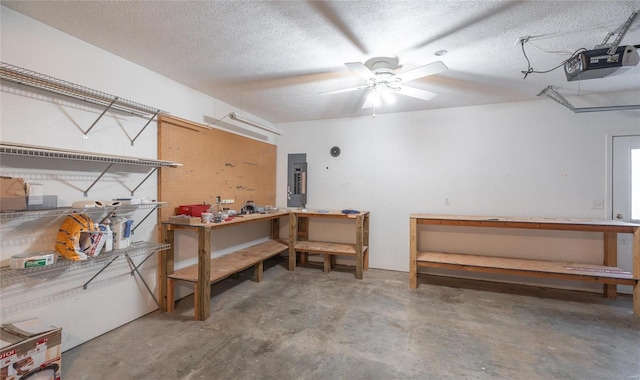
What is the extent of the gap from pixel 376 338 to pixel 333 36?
2576 millimetres

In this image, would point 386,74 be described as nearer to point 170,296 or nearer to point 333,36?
point 333,36

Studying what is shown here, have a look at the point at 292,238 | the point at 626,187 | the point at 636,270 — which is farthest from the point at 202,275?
the point at 626,187

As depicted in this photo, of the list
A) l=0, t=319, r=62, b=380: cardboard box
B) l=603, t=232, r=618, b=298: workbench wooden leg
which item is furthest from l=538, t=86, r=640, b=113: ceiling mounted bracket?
l=0, t=319, r=62, b=380: cardboard box

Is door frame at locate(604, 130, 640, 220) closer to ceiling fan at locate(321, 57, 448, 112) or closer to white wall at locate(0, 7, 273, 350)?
ceiling fan at locate(321, 57, 448, 112)

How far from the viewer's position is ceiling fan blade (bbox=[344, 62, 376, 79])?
208 centimetres

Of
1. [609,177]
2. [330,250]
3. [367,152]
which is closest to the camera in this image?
[609,177]

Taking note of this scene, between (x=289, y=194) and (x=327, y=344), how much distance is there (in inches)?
118

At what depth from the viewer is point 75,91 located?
210cm

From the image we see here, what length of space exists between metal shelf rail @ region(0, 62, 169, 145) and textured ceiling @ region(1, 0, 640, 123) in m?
0.44

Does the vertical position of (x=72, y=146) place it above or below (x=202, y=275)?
above

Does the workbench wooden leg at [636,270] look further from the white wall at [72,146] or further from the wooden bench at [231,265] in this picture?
the white wall at [72,146]

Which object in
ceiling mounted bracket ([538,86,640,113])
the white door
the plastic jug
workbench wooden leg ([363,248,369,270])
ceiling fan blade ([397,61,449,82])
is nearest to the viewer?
ceiling fan blade ([397,61,449,82])

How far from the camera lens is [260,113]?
440 centimetres

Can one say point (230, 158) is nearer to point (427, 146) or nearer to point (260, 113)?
point (260, 113)
